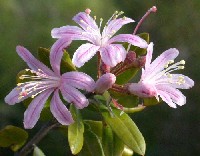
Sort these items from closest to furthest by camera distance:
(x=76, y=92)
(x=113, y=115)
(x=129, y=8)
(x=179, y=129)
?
(x=76, y=92) < (x=113, y=115) < (x=179, y=129) < (x=129, y=8)

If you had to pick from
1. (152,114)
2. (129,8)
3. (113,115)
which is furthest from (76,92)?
(129,8)

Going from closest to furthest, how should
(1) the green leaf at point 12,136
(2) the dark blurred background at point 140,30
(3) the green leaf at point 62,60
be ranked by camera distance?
(3) the green leaf at point 62,60 → (1) the green leaf at point 12,136 → (2) the dark blurred background at point 140,30

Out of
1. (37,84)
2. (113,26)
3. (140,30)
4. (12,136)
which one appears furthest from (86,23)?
(140,30)

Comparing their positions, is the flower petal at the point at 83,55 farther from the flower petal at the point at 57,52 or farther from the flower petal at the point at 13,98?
the flower petal at the point at 13,98

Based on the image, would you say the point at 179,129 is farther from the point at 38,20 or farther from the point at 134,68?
the point at 134,68

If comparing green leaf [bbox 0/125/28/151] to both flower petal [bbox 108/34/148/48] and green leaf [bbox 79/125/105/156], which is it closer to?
green leaf [bbox 79/125/105/156]

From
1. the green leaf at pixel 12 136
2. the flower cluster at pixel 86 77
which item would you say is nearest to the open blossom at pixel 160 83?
the flower cluster at pixel 86 77

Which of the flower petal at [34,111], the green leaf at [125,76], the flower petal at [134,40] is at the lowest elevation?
the green leaf at [125,76]

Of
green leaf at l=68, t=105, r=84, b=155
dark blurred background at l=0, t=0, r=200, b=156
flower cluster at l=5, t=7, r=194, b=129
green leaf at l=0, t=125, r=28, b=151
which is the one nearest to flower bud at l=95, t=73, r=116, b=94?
flower cluster at l=5, t=7, r=194, b=129
